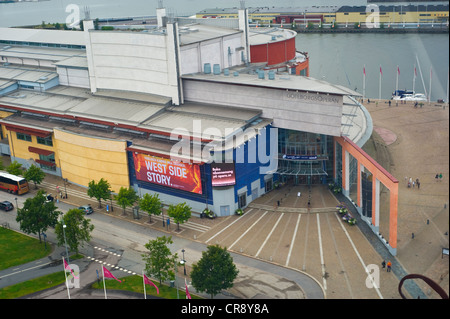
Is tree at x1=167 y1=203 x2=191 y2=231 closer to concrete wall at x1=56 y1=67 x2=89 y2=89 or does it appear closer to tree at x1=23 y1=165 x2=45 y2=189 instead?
tree at x1=23 y1=165 x2=45 y2=189

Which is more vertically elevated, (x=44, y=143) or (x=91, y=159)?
(x=44, y=143)

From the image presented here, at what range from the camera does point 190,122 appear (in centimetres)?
6150

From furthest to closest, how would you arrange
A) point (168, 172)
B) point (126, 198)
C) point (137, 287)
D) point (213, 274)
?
point (168, 172) → point (126, 198) → point (137, 287) → point (213, 274)

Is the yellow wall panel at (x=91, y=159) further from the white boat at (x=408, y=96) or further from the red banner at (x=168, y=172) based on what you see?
the white boat at (x=408, y=96)

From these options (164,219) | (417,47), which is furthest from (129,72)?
(417,47)

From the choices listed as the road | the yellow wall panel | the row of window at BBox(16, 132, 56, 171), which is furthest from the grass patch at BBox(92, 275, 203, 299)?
the row of window at BBox(16, 132, 56, 171)

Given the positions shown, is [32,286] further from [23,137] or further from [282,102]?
[23,137]

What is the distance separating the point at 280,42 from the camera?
8175 centimetres

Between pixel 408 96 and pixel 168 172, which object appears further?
pixel 408 96

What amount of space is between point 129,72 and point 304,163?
986 inches

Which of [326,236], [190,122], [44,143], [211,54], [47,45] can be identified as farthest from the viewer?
[47,45]

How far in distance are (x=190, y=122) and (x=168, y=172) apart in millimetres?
6392

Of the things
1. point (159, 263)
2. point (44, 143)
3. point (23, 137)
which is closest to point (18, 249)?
point (159, 263)

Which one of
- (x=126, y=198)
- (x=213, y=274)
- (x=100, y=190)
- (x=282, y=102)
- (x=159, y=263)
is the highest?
(x=282, y=102)
